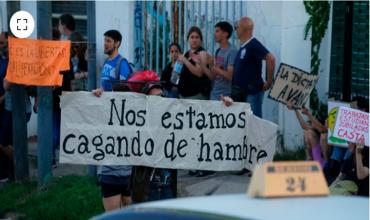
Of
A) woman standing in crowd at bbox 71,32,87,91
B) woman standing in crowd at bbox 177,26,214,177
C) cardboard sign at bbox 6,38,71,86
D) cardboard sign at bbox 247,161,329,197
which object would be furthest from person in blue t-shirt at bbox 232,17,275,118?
cardboard sign at bbox 247,161,329,197

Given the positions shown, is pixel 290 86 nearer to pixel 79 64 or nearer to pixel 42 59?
pixel 42 59

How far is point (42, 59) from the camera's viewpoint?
823 cm

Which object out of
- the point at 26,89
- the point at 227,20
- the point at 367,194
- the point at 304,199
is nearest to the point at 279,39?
the point at 227,20

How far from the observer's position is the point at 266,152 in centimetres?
645

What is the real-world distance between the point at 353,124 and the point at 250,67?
2765mm

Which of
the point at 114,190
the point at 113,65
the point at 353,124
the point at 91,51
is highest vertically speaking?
the point at 91,51

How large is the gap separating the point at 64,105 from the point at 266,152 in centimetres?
173

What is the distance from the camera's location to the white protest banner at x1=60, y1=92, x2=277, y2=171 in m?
6.46

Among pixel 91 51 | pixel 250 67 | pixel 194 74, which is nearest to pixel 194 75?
pixel 194 74

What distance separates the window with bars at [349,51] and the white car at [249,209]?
6.54m

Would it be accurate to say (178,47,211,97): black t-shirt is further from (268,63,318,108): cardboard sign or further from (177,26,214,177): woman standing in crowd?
(268,63,318,108): cardboard sign

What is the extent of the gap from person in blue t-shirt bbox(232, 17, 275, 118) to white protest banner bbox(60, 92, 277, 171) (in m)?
2.62

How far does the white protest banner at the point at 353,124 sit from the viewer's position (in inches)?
258

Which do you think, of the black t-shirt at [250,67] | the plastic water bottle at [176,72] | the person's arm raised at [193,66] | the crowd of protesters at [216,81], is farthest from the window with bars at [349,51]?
the plastic water bottle at [176,72]
